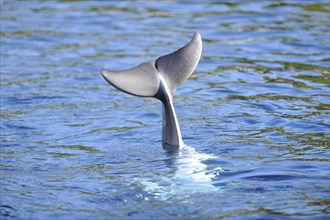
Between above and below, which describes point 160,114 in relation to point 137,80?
below

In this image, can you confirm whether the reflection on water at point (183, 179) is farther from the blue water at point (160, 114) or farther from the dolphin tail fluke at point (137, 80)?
the dolphin tail fluke at point (137, 80)

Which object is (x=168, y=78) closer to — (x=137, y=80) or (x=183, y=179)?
(x=137, y=80)

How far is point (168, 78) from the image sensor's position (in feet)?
26.9

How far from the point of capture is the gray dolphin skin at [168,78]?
793 centimetres

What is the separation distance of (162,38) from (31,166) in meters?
5.63

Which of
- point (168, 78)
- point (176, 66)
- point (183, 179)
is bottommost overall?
point (183, 179)

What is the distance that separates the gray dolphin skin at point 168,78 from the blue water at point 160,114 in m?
0.23

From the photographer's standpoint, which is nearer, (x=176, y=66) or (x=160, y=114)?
(x=176, y=66)

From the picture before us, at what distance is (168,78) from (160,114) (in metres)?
2.11

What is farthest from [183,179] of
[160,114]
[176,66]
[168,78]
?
[160,114]

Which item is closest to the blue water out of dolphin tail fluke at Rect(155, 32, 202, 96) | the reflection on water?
the reflection on water

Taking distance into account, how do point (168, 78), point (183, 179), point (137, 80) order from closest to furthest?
point (183, 179)
point (137, 80)
point (168, 78)

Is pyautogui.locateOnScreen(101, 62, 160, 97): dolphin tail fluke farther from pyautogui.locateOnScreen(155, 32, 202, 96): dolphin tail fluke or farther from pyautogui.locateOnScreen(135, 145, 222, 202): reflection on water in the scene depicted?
pyautogui.locateOnScreen(135, 145, 222, 202): reflection on water

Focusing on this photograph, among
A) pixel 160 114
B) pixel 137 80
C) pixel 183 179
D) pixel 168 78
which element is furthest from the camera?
pixel 160 114
